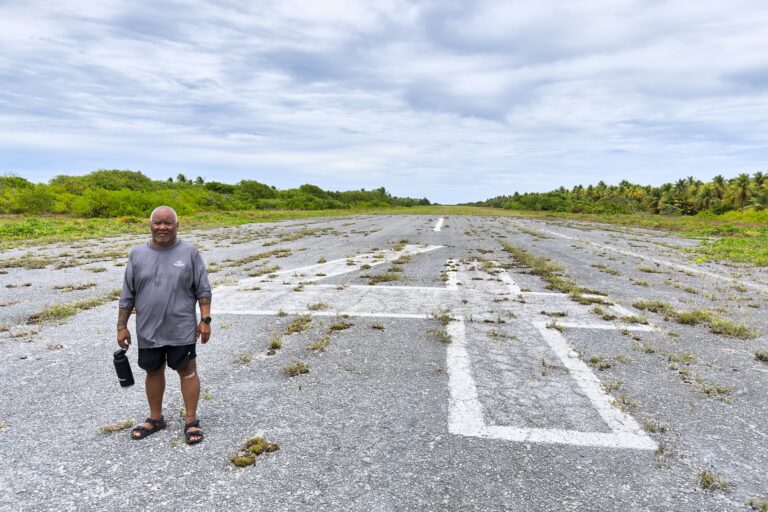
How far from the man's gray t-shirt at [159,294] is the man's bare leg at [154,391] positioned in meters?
0.32

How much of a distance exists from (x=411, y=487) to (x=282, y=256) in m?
13.1

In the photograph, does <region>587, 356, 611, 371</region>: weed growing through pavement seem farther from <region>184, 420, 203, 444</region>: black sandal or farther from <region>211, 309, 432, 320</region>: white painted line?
<region>184, 420, 203, 444</region>: black sandal

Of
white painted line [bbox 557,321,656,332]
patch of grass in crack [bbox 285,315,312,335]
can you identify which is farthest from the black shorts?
white painted line [bbox 557,321,656,332]

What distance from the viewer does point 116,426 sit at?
3674 mm

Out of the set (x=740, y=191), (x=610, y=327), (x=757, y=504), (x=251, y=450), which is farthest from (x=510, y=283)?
(x=740, y=191)

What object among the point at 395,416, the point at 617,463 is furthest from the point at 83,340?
the point at 617,463

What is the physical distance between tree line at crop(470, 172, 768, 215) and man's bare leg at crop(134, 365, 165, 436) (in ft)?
298

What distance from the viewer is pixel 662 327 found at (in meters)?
6.92

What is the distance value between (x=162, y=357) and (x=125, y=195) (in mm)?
47311

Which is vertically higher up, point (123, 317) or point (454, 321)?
point (123, 317)

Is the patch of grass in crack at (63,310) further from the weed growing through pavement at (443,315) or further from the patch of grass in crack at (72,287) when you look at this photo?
the weed growing through pavement at (443,315)

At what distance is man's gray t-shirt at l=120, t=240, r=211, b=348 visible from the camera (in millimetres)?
3369

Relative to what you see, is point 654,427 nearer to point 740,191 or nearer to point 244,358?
point 244,358

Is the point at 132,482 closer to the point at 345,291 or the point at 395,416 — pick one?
the point at 395,416
